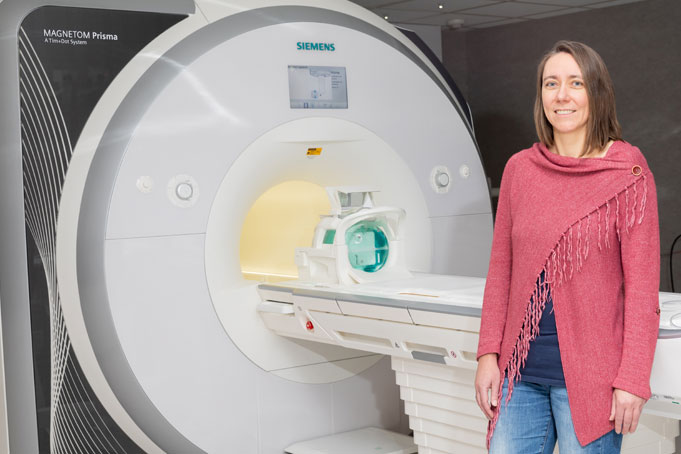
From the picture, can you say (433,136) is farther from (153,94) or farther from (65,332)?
(65,332)

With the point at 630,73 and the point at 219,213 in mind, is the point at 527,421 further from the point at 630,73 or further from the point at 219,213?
the point at 630,73

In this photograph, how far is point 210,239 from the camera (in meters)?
2.66

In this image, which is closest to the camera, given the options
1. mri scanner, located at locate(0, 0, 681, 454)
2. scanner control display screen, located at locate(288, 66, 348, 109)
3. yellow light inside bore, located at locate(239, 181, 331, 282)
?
mri scanner, located at locate(0, 0, 681, 454)

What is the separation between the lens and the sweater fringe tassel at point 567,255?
154cm

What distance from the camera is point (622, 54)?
511cm

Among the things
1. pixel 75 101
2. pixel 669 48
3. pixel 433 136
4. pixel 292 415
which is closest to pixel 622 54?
pixel 669 48

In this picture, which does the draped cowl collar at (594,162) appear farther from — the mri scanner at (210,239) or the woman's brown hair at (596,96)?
the mri scanner at (210,239)

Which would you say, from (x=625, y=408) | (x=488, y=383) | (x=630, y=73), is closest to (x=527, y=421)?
(x=488, y=383)

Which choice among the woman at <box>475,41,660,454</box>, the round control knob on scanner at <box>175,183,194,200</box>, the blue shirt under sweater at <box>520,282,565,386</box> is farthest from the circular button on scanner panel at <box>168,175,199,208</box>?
the blue shirt under sweater at <box>520,282,565,386</box>

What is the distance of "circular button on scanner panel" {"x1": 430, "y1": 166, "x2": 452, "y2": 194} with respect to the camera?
310cm

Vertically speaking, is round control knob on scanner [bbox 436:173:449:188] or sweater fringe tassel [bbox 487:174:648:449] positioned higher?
round control knob on scanner [bbox 436:173:449:188]

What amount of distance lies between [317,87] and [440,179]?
0.58 m

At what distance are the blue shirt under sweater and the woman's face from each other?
0.94 feet

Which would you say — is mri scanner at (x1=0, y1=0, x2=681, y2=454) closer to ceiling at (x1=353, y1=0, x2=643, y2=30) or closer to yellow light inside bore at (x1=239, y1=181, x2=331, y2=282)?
yellow light inside bore at (x1=239, y1=181, x2=331, y2=282)
